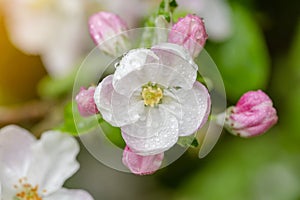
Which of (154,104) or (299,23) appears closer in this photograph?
(154,104)

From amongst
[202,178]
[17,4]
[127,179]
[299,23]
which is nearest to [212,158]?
[202,178]

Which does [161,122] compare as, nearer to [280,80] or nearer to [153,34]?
[153,34]

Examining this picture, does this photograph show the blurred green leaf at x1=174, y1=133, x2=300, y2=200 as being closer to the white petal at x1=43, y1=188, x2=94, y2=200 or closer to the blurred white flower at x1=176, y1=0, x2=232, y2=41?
the blurred white flower at x1=176, y1=0, x2=232, y2=41

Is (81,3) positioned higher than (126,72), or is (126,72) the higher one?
(126,72)

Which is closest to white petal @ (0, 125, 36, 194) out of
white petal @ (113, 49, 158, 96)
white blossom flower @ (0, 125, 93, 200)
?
white blossom flower @ (0, 125, 93, 200)

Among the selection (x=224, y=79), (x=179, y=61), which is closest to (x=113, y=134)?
(x=179, y=61)

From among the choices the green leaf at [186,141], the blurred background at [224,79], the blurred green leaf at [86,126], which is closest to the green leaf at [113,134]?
the blurred green leaf at [86,126]

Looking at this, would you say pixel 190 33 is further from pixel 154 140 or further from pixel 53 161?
pixel 53 161
